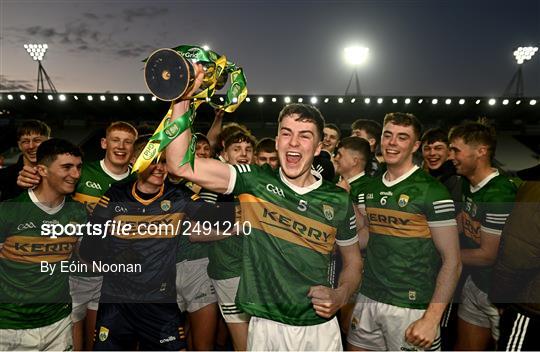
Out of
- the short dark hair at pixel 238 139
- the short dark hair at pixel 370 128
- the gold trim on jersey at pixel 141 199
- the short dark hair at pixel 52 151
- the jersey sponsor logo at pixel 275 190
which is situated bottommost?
the jersey sponsor logo at pixel 275 190

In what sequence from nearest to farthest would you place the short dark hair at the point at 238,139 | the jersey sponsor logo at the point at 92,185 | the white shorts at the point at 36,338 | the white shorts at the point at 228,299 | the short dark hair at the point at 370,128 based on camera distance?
the white shorts at the point at 36,338
the white shorts at the point at 228,299
the jersey sponsor logo at the point at 92,185
the short dark hair at the point at 238,139
the short dark hair at the point at 370,128

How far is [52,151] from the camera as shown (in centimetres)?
330

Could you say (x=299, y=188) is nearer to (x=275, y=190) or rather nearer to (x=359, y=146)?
(x=275, y=190)

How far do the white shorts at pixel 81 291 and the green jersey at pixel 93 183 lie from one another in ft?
0.23

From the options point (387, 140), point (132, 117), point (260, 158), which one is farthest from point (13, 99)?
point (387, 140)

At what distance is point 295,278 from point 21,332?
2164 mm

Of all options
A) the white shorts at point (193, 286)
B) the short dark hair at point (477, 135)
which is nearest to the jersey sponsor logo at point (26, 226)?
the white shorts at point (193, 286)

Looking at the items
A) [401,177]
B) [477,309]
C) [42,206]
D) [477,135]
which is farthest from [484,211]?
[42,206]

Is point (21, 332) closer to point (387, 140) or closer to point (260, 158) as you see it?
point (260, 158)

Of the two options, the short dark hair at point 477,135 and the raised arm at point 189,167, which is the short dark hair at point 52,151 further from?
the short dark hair at point 477,135

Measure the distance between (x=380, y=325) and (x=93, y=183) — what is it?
317cm

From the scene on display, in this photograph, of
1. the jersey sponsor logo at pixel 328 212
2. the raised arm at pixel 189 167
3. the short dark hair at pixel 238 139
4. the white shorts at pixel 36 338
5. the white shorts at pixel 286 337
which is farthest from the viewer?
the short dark hair at pixel 238 139

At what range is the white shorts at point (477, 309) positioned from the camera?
363 cm

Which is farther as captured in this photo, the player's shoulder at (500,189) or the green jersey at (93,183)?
the green jersey at (93,183)
